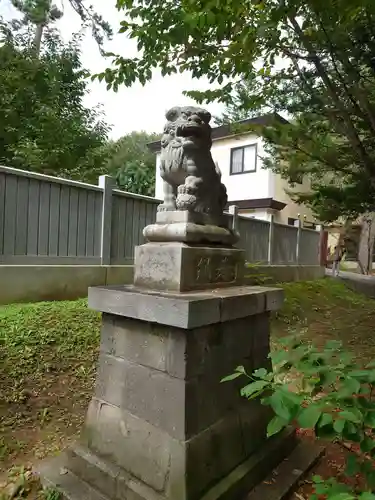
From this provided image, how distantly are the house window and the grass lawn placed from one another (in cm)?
1069

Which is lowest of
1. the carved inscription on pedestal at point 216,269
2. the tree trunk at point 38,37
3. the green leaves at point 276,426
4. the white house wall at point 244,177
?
the green leaves at point 276,426

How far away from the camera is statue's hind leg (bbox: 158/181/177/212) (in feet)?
8.46

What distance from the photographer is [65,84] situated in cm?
1038

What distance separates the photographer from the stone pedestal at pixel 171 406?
6.36ft

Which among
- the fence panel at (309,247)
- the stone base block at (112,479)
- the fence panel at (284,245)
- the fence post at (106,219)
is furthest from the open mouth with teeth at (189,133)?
the fence panel at (309,247)

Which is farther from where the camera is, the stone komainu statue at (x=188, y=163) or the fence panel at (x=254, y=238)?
the fence panel at (x=254, y=238)

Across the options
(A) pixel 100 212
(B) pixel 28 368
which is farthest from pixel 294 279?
(B) pixel 28 368

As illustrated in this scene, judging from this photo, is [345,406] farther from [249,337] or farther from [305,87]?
[305,87]

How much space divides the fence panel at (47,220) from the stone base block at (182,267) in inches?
120

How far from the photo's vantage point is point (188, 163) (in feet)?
8.16

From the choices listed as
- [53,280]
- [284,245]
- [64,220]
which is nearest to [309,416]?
[53,280]

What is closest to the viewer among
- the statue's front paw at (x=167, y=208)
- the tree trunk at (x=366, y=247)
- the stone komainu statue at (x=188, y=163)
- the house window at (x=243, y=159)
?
the stone komainu statue at (x=188, y=163)

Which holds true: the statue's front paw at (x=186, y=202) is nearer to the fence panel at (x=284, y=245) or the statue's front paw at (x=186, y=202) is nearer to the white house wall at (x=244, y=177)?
the fence panel at (x=284, y=245)

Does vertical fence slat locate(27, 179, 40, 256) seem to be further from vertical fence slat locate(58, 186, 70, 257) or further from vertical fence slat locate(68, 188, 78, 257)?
vertical fence slat locate(68, 188, 78, 257)
